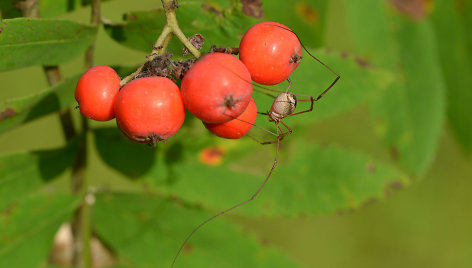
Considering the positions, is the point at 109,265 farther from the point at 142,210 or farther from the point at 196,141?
the point at 196,141

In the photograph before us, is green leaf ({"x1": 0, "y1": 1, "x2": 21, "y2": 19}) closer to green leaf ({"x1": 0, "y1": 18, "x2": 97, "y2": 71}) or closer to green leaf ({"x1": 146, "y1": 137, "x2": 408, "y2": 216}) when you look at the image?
green leaf ({"x1": 0, "y1": 18, "x2": 97, "y2": 71})

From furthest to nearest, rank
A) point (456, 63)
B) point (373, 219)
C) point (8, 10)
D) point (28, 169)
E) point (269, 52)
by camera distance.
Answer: point (373, 219)
point (456, 63)
point (28, 169)
point (8, 10)
point (269, 52)

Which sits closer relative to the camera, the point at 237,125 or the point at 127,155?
the point at 237,125

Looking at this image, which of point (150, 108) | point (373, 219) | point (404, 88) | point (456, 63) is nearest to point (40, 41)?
point (150, 108)

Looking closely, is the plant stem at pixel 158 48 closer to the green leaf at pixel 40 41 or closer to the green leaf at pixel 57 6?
the green leaf at pixel 40 41

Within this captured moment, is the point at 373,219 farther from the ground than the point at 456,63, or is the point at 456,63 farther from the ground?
the point at 456,63

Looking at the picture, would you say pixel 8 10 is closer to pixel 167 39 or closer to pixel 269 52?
pixel 167 39

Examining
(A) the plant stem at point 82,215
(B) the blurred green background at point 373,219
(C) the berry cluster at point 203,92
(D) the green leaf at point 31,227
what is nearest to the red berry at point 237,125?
(C) the berry cluster at point 203,92

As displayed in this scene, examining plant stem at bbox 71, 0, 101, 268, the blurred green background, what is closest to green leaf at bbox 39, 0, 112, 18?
plant stem at bbox 71, 0, 101, 268
